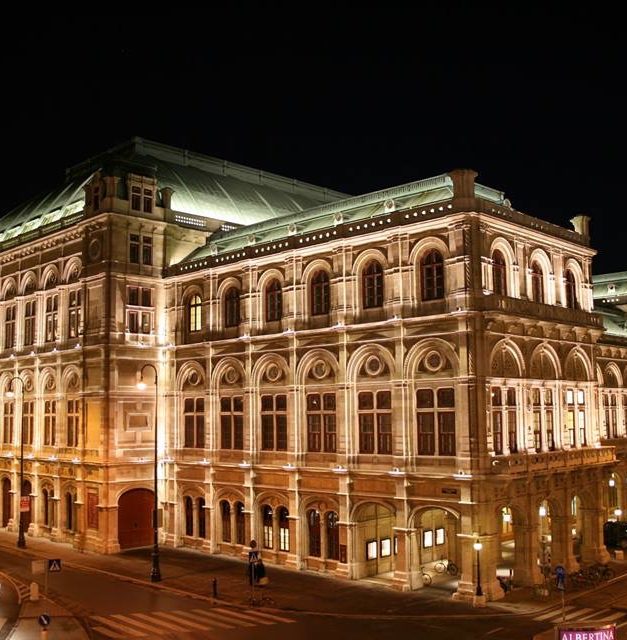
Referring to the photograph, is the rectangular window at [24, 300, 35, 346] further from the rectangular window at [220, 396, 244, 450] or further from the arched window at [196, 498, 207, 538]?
the arched window at [196, 498, 207, 538]

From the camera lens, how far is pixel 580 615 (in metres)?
35.2

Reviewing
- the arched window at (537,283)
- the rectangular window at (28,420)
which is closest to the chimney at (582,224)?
the arched window at (537,283)

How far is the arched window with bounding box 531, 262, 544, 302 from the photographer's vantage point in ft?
145

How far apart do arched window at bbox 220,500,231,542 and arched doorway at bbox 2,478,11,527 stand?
20.3 metres

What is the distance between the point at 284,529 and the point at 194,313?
16.1 metres

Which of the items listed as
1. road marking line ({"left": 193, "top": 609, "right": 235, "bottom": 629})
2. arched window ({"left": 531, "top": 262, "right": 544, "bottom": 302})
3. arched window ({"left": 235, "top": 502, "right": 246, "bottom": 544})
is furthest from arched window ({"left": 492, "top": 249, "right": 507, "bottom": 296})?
road marking line ({"left": 193, "top": 609, "right": 235, "bottom": 629})

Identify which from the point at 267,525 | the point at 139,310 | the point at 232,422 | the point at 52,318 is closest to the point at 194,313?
the point at 139,310

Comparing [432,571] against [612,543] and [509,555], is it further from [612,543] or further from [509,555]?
[612,543]

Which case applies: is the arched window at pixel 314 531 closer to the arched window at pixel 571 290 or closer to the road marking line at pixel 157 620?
the road marking line at pixel 157 620

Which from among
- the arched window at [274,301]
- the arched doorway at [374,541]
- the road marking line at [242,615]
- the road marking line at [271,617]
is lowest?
the road marking line at [271,617]

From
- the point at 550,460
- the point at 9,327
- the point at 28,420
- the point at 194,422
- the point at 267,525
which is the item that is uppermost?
the point at 9,327

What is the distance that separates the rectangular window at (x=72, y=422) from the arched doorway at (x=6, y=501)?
9.34 m

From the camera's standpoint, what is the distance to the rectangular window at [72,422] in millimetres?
55409

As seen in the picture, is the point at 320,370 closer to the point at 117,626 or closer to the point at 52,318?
the point at 117,626
